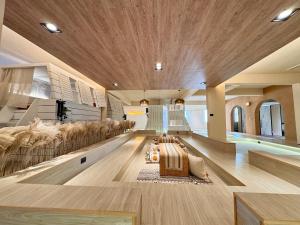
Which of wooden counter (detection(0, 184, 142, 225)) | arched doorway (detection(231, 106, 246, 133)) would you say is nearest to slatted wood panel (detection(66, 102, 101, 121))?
wooden counter (detection(0, 184, 142, 225))

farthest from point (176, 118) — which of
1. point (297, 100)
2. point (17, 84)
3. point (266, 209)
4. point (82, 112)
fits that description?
point (266, 209)

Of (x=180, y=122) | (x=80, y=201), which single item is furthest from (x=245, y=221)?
(x=180, y=122)

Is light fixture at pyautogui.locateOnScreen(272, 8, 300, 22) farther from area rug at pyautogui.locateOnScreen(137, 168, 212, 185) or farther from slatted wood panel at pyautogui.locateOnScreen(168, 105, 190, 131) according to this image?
slatted wood panel at pyautogui.locateOnScreen(168, 105, 190, 131)

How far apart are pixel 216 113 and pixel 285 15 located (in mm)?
4261

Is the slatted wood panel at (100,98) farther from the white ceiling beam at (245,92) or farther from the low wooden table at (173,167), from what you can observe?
the white ceiling beam at (245,92)

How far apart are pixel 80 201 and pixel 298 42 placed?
206 inches

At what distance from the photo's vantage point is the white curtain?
414cm

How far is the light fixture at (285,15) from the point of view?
Result: 6.24 feet

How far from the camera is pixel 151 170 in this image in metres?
3.15

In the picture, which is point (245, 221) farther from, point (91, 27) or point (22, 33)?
point (22, 33)

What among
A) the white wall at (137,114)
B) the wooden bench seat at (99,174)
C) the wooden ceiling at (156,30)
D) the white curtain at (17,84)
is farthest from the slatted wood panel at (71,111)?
the white wall at (137,114)

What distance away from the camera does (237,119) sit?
13.8 m

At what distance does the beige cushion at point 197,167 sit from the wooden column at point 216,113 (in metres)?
3.41

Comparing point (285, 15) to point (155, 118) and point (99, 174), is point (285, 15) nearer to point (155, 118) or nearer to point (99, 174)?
point (99, 174)
